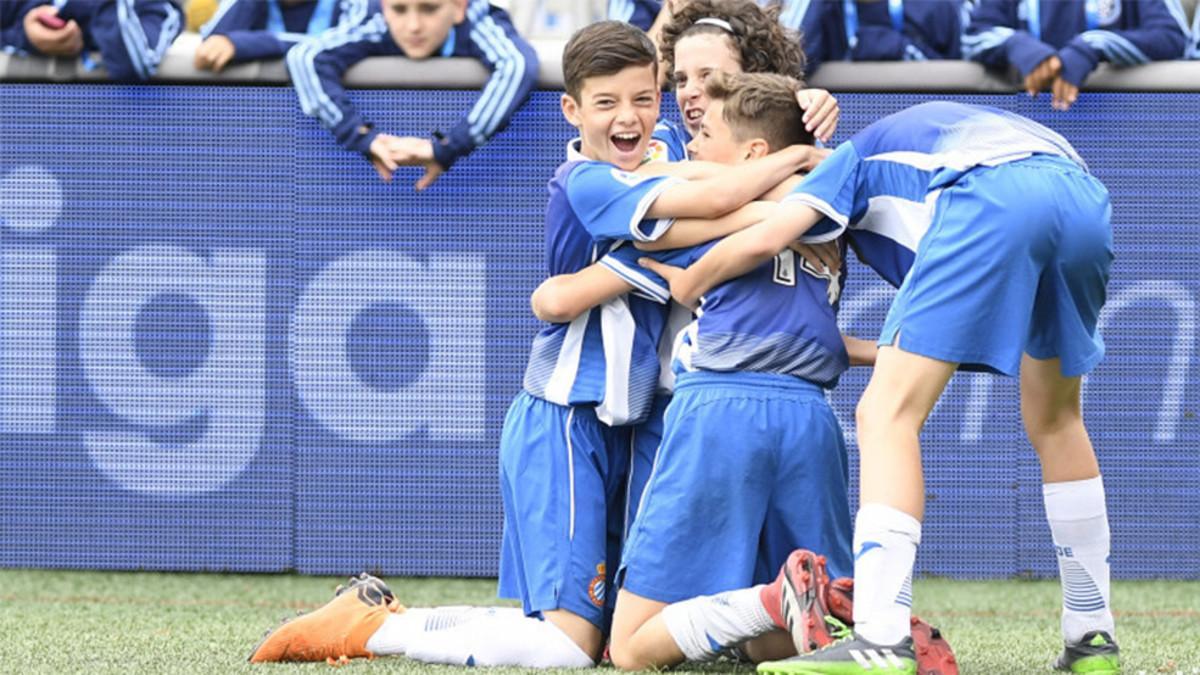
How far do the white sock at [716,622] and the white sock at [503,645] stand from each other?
40cm

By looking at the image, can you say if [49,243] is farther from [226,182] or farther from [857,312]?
[857,312]

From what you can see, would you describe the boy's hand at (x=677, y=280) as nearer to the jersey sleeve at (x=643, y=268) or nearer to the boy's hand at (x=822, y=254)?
the jersey sleeve at (x=643, y=268)

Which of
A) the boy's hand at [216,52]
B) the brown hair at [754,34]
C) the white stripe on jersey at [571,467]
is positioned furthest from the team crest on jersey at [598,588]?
the boy's hand at [216,52]

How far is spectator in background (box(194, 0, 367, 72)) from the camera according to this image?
22.8 ft

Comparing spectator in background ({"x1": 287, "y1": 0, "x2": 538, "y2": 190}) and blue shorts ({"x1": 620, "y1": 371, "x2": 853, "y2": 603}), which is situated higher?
spectator in background ({"x1": 287, "y1": 0, "x2": 538, "y2": 190})

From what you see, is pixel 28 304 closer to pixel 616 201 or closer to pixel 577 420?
pixel 577 420

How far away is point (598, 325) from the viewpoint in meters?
4.74

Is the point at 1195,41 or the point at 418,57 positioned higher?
the point at 1195,41

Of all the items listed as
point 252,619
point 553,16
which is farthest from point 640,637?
point 553,16

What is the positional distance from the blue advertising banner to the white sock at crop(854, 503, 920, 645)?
2.95 metres

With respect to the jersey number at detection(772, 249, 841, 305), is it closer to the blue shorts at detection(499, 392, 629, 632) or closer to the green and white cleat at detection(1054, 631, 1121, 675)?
the blue shorts at detection(499, 392, 629, 632)

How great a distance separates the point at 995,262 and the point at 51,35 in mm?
4144

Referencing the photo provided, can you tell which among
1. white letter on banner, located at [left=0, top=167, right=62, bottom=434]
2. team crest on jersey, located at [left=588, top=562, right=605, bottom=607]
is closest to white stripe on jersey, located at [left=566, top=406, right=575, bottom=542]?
team crest on jersey, located at [left=588, top=562, right=605, bottom=607]

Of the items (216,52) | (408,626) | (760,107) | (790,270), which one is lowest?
(408,626)
